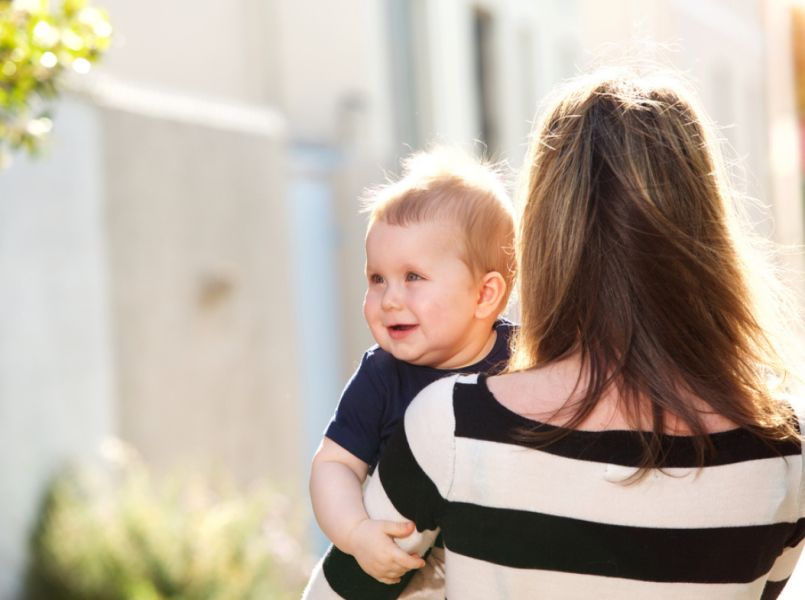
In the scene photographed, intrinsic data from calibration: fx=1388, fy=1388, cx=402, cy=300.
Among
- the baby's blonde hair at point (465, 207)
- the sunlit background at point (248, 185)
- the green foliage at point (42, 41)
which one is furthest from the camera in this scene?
the sunlit background at point (248, 185)

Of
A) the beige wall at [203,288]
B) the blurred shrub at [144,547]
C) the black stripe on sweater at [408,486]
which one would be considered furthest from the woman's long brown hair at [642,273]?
the beige wall at [203,288]

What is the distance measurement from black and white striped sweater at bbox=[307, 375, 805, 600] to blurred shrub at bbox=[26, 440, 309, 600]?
4965mm

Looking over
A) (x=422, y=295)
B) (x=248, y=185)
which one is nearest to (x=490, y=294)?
(x=422, y=295)

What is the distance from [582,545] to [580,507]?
0.05 m

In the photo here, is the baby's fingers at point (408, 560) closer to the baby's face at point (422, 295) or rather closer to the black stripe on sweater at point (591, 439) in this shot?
the black stripe on sweater at point (591, 439)

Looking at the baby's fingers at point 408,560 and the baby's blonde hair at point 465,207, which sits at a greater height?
the baby's blonde hair at point 465,207

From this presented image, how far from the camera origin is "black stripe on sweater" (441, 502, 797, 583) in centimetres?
178

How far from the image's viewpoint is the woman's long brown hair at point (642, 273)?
5.95 feet

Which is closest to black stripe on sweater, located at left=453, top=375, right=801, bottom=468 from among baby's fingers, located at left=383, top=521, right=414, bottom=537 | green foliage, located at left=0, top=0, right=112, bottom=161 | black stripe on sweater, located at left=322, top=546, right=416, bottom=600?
baby's fingers, located at left=383, top=521, right=414, bottom=537

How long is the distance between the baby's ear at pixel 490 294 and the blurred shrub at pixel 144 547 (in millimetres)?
4628

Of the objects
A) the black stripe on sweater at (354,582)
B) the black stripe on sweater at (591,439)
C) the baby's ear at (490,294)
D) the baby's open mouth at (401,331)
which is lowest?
the black stripe on sweater at (354,582)

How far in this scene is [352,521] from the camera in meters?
1.95

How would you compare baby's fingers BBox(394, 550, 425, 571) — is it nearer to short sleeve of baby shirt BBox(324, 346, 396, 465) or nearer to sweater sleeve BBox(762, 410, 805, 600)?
short sleeve of baby shirt BBox(324, 346, 396, 465)

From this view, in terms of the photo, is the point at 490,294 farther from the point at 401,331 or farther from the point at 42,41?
the point at 42,41
